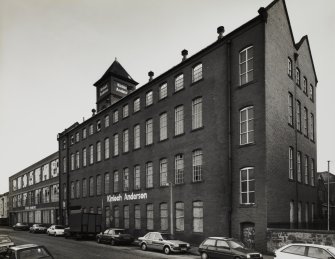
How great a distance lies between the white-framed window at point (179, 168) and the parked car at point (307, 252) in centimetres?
1486

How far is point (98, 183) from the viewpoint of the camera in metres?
43.9

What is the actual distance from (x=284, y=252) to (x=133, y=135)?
2401 centimetres

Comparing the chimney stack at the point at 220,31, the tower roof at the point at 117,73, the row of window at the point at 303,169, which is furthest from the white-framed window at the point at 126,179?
the chimney stack at the point at 220,31

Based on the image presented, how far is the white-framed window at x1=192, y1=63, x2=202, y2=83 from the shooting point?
28972 millimetres

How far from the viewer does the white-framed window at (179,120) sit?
30.5m

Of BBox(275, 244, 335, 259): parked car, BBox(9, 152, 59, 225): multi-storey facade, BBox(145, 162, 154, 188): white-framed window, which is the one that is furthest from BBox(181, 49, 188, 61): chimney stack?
BBox(9, 152, 59, 225): multi-storey facade

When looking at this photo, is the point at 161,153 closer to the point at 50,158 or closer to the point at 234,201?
the point at 234,201

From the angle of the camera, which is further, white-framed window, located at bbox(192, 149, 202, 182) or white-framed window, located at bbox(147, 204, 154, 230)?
white-framed window, located at bbox(147, 204, 154, 230)

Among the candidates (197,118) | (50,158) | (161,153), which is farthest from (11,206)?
(197,118)

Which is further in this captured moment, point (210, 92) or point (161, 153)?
point (161, 153)

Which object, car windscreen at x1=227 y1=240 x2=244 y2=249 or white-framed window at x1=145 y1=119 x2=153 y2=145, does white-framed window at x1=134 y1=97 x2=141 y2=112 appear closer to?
white-framed window at x1=145 y1=119 x2=153 y2=145

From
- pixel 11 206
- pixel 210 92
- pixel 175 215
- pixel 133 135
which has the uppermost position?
Result: pixel 210 92

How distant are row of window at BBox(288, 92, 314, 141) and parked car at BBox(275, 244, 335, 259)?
1364 centimetres

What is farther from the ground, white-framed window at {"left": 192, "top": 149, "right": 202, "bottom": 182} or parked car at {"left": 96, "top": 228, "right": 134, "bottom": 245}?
white-framed window at {"left": 192, "top": 149, "right": 202, "bottom": 182}
